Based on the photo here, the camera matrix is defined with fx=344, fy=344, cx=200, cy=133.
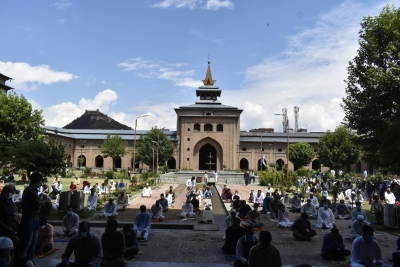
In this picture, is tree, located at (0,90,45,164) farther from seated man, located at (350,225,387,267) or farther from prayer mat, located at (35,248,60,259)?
seated man, located at (350,225,387,267)

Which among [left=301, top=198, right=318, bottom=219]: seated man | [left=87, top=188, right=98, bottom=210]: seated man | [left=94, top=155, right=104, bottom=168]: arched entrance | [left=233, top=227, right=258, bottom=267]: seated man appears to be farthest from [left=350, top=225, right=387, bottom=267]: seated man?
[left=94, top=155, right=104, bottom=168]: arched entrance

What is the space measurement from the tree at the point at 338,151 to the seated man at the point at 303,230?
33599mm

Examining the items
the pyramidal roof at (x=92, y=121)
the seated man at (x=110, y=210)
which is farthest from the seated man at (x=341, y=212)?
the pyramidal roof at (x=92, y=121)

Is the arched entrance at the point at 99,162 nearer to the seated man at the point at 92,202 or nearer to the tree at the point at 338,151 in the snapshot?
the tree at the point at 338,151

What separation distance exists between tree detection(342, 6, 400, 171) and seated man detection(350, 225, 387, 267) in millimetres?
6940

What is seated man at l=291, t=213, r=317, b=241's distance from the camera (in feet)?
29.7

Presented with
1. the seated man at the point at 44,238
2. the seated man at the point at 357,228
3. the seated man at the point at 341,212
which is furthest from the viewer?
the seated man at the point at 341,212

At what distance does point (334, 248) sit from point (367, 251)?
120 centimetres

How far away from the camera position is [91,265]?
548 cm

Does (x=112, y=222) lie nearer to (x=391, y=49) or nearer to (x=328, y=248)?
(x=328, y=248)

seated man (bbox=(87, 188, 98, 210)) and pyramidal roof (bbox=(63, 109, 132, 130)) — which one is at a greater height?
pyramidal roof (bbox=(63, 109, 132, 130))

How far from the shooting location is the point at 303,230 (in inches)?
361

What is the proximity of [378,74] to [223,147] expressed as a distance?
3618 cm

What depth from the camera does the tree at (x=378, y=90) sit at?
12.4m
